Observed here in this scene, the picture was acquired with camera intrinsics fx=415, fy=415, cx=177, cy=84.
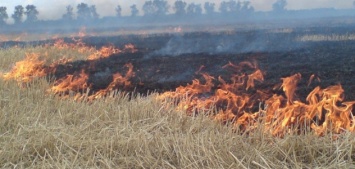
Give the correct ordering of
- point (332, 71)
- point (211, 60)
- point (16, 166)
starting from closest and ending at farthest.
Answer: point (16, 166) → point (332, 71) → point (211, 60)

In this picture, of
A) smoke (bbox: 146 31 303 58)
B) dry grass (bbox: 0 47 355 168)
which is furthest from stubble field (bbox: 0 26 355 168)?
smoke (bbox: 146 31 303 58)

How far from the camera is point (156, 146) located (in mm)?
4371

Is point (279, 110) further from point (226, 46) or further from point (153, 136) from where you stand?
point (226, 46)

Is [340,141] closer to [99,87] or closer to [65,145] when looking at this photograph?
[65,145]

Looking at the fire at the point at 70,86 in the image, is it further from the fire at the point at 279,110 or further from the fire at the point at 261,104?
the fire at the point at 279,110

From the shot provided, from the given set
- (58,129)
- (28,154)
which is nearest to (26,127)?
(58,129)

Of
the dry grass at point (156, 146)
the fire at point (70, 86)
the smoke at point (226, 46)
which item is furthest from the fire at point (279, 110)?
the smoke at point (226, 46)

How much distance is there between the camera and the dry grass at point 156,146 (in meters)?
3.94

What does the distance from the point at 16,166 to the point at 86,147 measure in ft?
2.41

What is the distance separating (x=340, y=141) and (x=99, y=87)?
226 inches

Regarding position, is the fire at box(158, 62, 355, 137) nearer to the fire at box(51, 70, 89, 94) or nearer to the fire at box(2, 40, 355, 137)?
the fire at box(2, 40, 355, 137)

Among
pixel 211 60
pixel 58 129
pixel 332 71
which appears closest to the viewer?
pixel 58 129

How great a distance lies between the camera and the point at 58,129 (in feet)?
17.2

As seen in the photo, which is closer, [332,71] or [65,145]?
[65,145]
